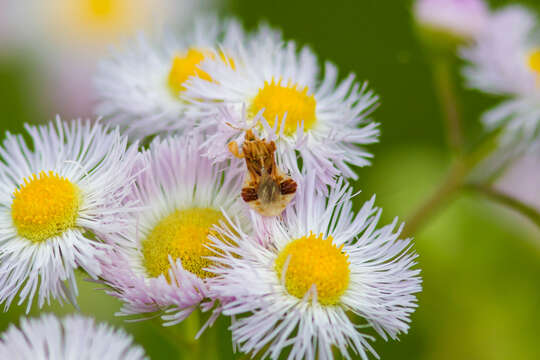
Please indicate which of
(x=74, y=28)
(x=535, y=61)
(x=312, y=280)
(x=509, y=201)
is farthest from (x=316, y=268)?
(x=74, y=28)

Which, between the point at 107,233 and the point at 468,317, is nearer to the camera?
the point at 107,233

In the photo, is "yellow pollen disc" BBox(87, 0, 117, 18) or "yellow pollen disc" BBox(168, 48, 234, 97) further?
"yellow pollen disc" BBox(87, 0, 117, 18)

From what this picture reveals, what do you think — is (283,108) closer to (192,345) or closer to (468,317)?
(192,345)

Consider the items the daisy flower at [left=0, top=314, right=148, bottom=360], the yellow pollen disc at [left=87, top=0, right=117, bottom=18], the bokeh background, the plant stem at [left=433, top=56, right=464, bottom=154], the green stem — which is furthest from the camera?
the yellow pollen disc at [left=87, top=0, right=117, bottom=18]

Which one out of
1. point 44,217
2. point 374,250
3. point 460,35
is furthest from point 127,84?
point 460,35

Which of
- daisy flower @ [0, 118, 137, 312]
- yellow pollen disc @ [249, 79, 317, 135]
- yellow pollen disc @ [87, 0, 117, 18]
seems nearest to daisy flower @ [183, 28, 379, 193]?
yellow pollen disc @ [249, 79, 317, 135]

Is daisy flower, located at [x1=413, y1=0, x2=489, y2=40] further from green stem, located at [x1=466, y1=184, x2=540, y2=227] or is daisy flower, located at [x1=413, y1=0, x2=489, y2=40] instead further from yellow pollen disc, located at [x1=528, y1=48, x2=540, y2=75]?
green stem, located at [x1=466, y1=184, x2=540, y2=227]

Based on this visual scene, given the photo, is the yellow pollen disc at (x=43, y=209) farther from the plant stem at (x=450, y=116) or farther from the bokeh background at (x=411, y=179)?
the plant stem at (x=450, y=116)
